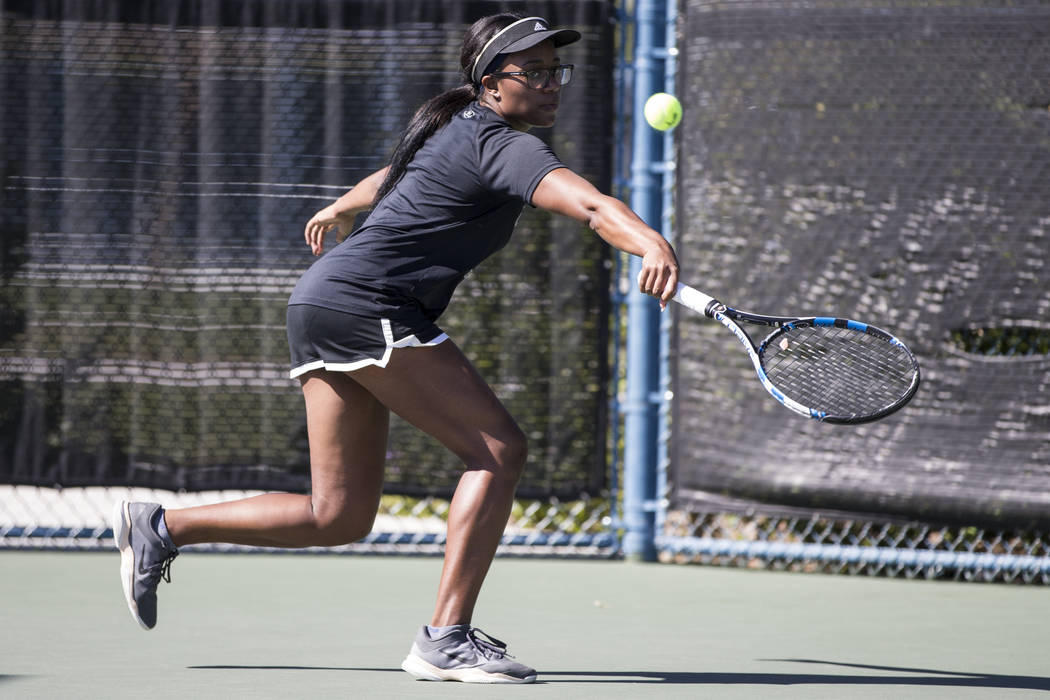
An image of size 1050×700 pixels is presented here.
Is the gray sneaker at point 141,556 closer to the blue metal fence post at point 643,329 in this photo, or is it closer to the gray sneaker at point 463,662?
the gray sneaker at point 463,662

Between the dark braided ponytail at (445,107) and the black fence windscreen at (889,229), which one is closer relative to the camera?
the dark braided ponytail at (445,107)

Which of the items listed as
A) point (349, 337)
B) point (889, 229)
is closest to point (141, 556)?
point (349, 337)

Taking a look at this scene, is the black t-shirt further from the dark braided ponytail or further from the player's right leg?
the player's right leg

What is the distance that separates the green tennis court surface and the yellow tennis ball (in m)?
1.59

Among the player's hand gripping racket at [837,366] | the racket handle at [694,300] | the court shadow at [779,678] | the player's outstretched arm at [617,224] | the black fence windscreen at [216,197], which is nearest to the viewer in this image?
the player's outstretched arm at [617,224]

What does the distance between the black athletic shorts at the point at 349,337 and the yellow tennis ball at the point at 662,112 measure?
6.73 feet

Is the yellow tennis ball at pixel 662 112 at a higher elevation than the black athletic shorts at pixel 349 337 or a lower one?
higher

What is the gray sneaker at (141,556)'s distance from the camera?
362 centimetres

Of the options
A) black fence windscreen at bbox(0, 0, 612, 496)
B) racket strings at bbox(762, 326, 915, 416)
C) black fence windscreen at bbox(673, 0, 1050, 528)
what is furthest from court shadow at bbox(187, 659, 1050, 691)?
black fence windscreen at bbox(0, 0, 612, 496)

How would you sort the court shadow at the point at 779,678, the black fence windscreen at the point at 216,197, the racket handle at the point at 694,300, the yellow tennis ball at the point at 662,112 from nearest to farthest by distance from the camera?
the racket handle at the point at 694,300 → the court shadow at the point at 779,678 → the yellow tennis ball at the point at 662,112 → the black fence windscreen at the point at 216,197

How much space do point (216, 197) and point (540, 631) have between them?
7.33 ft

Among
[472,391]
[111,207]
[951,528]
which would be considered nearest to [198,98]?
[111,207]

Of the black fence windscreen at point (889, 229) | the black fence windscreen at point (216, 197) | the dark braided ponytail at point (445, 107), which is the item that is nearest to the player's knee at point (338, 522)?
the dark braided ponytail at point (445, 107)

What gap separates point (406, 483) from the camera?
18.8 ft
